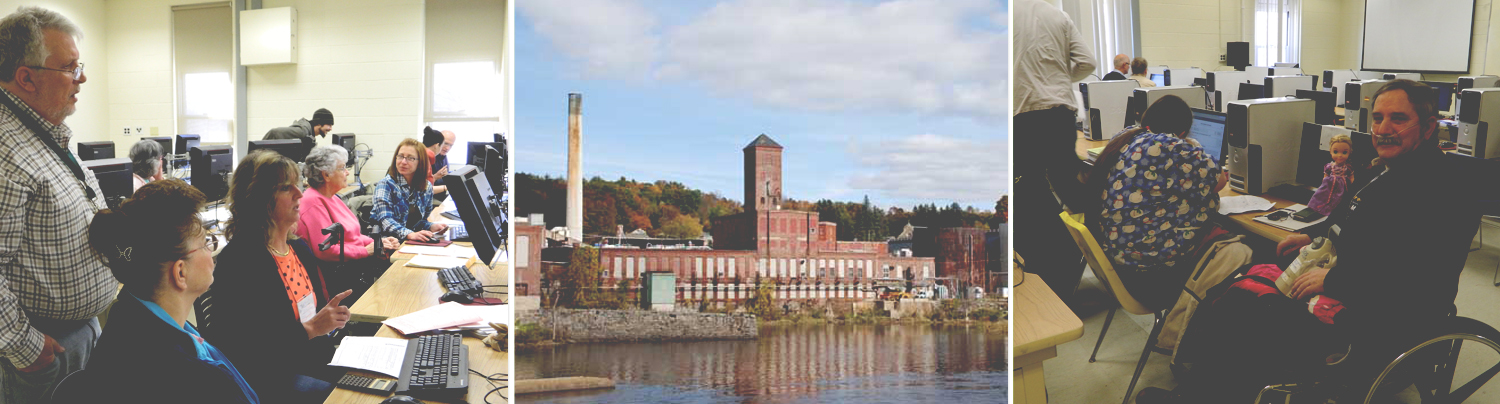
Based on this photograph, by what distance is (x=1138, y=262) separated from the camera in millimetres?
2785

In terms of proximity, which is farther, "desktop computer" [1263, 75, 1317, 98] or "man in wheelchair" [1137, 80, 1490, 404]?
"desktop computer" [1263, 75, 1317, 98]

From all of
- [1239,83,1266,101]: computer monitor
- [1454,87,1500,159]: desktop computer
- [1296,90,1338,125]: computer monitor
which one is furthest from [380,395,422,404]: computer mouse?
[1239,83,1266,101]: computer monitor

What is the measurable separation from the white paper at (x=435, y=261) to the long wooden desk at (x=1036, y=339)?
2.15m

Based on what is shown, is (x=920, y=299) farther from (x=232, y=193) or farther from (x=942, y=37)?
(x=232, y=193)

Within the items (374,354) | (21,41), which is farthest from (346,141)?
(374,354)

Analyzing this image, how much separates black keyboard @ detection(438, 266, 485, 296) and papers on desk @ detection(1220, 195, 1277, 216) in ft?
8.31

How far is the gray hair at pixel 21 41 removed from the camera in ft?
6.28

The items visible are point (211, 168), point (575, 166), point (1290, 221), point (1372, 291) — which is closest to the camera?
point (575, 166)

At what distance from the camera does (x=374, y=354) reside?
77.9 inches

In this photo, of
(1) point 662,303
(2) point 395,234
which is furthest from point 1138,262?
(2) point 395,234

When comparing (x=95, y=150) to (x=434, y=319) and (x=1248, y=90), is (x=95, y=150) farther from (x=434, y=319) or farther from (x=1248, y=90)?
(x=1248, y=90)

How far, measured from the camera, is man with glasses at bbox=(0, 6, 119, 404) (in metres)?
1.82

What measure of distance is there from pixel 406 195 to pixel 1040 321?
128 inches

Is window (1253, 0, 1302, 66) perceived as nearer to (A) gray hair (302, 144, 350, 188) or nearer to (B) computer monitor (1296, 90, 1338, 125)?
(B) computer monitor (1296, 90, 1338, 125)
